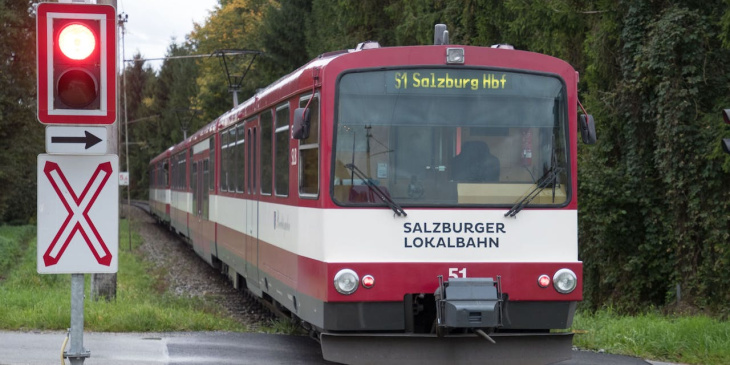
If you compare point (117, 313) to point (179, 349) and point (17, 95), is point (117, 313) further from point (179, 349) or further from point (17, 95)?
point (17, 95)

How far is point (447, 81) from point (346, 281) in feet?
6.28

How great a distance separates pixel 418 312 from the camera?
→ 9.16 meters

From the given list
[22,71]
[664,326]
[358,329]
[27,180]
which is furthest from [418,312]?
[27,180]

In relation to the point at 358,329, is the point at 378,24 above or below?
above

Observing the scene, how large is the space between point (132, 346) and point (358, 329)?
10.1 feet

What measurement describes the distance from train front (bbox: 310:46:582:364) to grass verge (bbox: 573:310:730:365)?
2.18 meters

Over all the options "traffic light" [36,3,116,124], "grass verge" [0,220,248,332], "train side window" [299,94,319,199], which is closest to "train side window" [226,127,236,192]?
"grass verge" [0,220,248,332]

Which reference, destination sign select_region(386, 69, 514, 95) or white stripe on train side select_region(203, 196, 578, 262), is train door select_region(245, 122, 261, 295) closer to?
white stripe on train side select_region(203, 196, 578, 262)

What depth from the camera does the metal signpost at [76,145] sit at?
6.28m

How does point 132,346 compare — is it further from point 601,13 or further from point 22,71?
point 22,71

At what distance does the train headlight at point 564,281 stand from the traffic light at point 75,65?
437cm

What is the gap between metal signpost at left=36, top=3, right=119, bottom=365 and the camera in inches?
247

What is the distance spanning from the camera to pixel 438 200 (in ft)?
29.7

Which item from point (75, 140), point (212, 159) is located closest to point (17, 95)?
point (212, 159)
